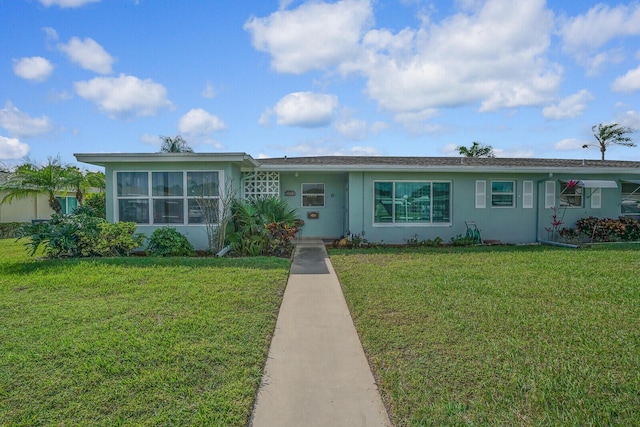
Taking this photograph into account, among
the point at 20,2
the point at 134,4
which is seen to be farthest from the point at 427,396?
the point at 20,2

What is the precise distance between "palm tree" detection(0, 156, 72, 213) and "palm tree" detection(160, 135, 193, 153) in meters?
5.19

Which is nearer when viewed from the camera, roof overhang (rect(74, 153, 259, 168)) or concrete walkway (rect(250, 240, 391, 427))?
concrete walkway (rect(250, 240, 391, 427))

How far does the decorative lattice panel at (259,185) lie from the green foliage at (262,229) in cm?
166

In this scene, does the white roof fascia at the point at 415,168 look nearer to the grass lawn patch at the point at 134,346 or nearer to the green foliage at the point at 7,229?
the grass lawn patch at the point at 134,346

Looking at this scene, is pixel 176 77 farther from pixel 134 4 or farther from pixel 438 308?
pixel 438 308

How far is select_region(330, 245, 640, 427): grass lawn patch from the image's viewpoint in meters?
2.99

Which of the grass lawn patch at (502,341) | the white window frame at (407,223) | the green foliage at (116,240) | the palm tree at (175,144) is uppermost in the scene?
the palm tree at (175,144)

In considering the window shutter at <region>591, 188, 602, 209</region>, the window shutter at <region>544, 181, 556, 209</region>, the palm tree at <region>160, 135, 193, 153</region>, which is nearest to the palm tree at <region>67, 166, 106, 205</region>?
the palm tree at <region>160, 135, 193, 153</region>

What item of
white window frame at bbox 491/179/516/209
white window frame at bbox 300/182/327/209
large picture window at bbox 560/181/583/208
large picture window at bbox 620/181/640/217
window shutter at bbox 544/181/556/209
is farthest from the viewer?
white window frame at bbox 300/182/327/209

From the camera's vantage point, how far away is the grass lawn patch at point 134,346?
2.98 metres

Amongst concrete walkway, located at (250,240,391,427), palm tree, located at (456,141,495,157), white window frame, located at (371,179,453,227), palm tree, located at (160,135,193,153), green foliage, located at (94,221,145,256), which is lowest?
concrete walkway, located at (250,240,391,427)

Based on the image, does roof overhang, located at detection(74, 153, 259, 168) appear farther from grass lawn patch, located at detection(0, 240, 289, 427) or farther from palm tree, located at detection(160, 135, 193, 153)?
palm tree, located at detection(160, 135, 193, 153)

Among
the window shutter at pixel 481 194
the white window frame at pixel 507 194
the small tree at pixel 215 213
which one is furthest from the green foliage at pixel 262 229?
the white window frame at pixel 507 194

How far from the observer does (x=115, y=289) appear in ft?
21.8
